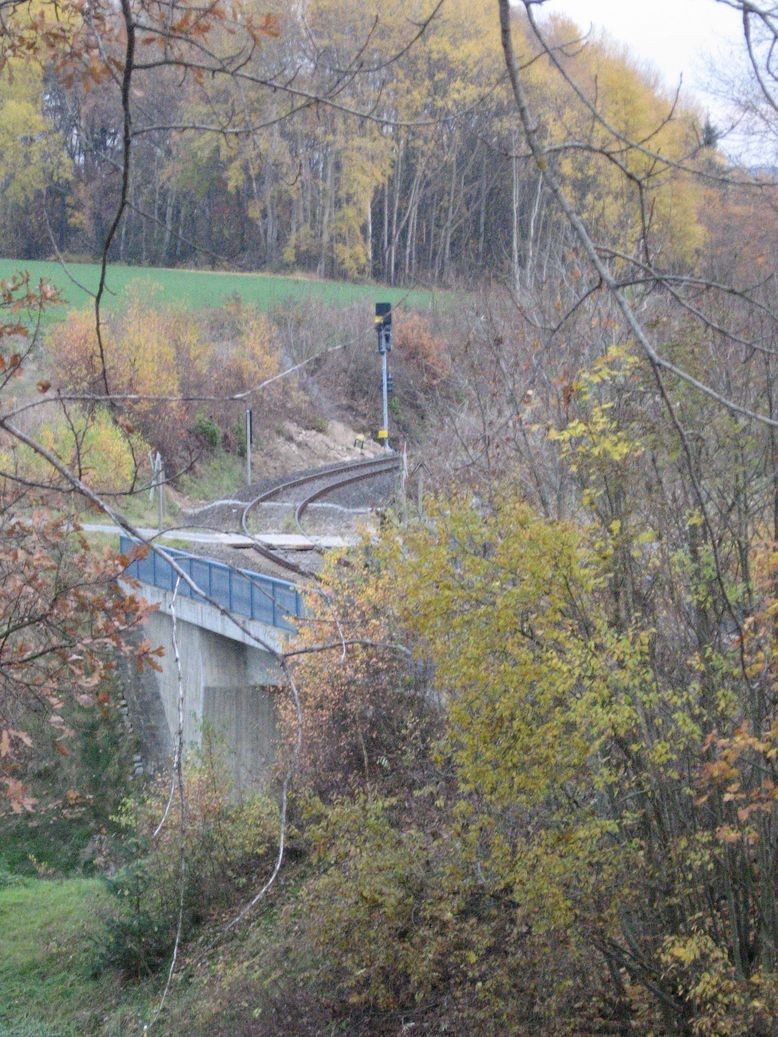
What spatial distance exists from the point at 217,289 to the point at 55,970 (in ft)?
111

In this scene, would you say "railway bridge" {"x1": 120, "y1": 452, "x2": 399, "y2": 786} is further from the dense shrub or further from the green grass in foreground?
the green grass in foreground

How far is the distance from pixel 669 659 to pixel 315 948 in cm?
525

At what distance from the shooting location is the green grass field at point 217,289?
37.9m

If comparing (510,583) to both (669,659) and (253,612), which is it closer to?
(669,659)

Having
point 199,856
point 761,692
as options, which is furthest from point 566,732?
point 199,856

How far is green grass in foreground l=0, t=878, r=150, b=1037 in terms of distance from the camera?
42.4 feet

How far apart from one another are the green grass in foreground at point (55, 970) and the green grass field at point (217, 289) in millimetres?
20569

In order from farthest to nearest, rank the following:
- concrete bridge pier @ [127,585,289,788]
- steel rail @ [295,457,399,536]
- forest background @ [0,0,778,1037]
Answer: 1. steel rail @ [295,457,399,536]
2. concrete bridge pier @ [127,585,289,788]
3. forest background @ [0,0,778,1037]

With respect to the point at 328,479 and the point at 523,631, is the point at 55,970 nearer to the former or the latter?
the point at 523,631

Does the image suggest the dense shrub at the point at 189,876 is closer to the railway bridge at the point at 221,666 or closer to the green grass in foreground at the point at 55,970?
the green grass in foreground at the point at 55,970

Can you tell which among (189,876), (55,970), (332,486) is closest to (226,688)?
(189,876)

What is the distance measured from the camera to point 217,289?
45000mm

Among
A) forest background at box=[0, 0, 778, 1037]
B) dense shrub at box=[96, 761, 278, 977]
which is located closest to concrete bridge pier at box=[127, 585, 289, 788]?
dense shrub at box=[96, 761, 278, 977]

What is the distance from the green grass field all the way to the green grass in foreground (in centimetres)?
2057
